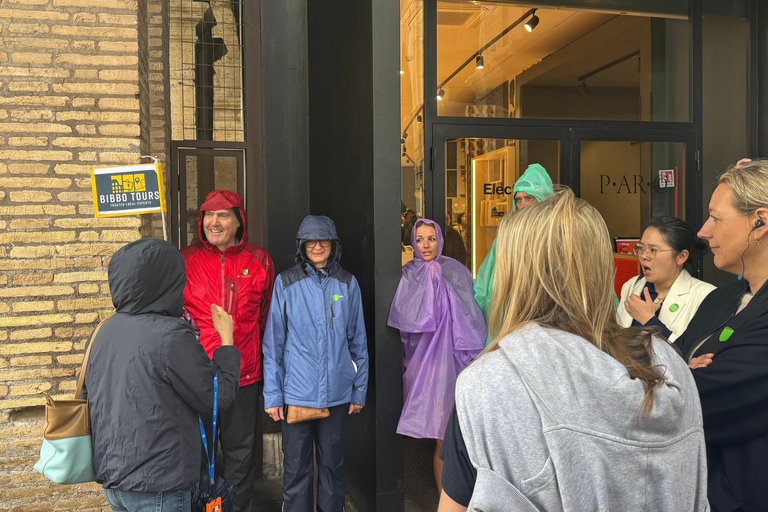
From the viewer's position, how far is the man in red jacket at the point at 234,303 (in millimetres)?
3600

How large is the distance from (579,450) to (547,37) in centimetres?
453

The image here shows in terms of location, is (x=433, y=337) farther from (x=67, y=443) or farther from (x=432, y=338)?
(x=67, y=443)

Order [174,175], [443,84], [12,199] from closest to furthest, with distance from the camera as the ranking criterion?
[12,199], [443,84], [174,175]

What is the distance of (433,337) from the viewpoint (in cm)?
357

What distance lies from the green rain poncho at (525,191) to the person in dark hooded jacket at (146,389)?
5.92 feet

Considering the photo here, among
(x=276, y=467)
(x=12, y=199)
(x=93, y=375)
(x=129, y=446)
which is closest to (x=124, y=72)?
(x=12, y=199)

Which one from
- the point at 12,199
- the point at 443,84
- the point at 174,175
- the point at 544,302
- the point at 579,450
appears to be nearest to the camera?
the point at 579,450

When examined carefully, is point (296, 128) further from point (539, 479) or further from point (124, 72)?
point (539, 479)

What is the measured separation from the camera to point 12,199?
11.5 feet

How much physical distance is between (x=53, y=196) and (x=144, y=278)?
1.78 metres

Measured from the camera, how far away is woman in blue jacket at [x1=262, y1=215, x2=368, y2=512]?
3.37 metres

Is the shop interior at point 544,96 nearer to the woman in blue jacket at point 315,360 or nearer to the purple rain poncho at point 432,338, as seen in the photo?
the purple rain poncho at point 432,338

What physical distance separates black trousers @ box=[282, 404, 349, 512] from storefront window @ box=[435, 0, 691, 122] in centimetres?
248

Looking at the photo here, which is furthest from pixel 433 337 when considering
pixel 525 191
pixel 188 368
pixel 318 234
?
pixel 188 368
